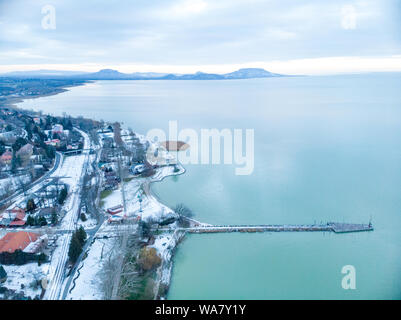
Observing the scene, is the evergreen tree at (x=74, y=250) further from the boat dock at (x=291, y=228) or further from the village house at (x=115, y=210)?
the boat dock at (x=291, y=228)

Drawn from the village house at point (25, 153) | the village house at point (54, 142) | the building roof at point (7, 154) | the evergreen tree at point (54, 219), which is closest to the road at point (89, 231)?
the evergreen tree at point (54, 219)

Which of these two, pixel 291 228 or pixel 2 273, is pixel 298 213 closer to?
pixel 291 228

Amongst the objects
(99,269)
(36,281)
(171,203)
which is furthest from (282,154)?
(36,281)

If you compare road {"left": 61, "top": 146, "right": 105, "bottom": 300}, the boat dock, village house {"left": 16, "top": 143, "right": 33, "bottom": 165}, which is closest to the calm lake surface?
the boat dock

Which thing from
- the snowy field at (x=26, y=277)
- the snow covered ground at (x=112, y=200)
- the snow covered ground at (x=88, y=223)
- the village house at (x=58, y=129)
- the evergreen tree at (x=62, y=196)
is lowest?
the snowy field at (x=26, y=277)

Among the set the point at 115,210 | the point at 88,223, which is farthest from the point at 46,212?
the point at 115,210

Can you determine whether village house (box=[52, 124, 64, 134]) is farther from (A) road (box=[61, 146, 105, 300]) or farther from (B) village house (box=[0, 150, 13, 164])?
(A) road (box=[61, 146, 105, 300])
